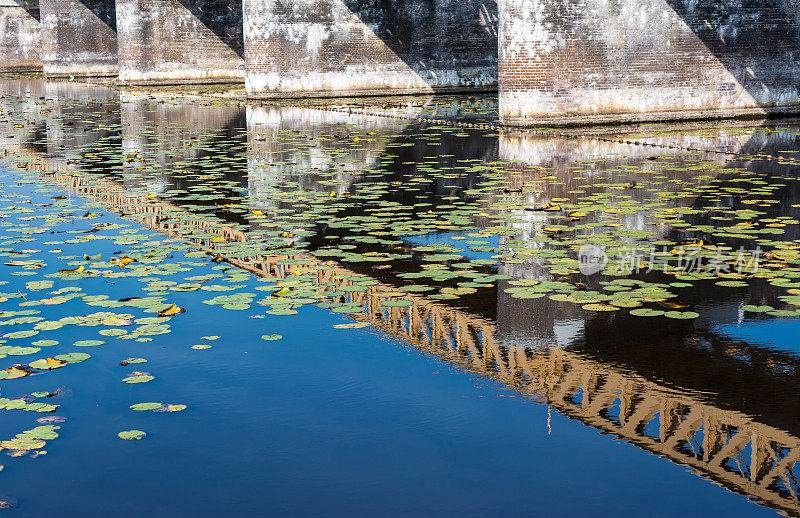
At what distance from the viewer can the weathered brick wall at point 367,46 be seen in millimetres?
25734

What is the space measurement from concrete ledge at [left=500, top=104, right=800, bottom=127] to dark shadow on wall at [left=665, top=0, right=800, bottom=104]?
39 centimetres

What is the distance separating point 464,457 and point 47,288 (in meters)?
3.57

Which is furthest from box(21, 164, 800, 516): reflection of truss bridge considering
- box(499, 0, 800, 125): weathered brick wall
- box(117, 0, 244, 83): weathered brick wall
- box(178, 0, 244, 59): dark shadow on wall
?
box(178, 0, 244, 59): dark shadow on wall

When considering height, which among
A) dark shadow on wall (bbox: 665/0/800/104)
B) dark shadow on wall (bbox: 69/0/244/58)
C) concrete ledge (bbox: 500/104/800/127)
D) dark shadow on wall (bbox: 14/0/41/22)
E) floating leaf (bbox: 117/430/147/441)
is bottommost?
floating leaf (bbox: 117/430/147/441)

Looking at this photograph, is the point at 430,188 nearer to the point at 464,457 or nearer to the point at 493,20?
the point at 464,457

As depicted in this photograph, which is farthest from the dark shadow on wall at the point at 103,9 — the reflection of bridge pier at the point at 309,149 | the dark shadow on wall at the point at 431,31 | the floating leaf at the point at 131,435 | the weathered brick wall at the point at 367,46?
the floating leaf at the point at 131,435

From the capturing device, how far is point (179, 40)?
34438mm

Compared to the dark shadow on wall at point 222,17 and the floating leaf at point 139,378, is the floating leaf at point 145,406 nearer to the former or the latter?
the floating leaf at point 139,378

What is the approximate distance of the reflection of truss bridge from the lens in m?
3.52

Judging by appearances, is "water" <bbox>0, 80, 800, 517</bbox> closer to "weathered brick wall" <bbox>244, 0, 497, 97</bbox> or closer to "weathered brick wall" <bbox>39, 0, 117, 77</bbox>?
"weathered brick wall" <bbox>244, 0, 497, 97</bbox>

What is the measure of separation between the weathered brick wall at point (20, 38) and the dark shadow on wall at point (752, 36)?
4043cm

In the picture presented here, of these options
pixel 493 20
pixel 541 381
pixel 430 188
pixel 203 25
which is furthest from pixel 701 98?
pixel 203 25

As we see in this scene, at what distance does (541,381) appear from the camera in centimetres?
443

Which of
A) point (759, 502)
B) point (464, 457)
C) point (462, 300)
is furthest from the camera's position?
point (462, 300)
